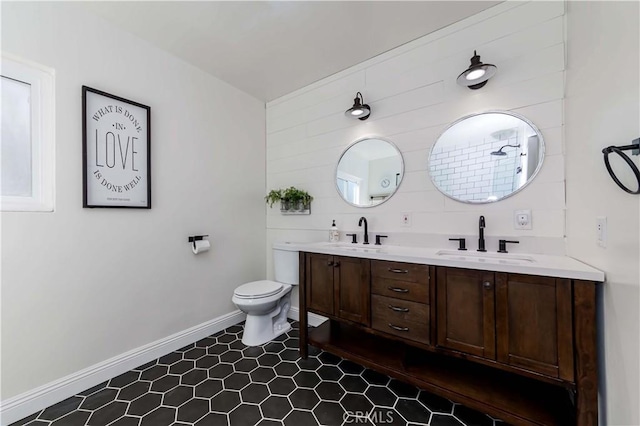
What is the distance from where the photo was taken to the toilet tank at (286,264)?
2.46m

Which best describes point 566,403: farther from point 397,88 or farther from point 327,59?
point 327,59

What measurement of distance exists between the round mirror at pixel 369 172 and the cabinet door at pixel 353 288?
67 cm

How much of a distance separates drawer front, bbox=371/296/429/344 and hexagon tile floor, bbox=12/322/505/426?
409mm

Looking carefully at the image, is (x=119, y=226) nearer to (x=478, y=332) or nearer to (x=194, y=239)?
(x=194, y=239)

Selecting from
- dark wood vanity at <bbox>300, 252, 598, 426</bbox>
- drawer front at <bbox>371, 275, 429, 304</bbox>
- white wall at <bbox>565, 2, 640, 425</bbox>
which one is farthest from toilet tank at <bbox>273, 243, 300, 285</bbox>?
white wall at <bbox>565, 2, 640, 425</bbox>

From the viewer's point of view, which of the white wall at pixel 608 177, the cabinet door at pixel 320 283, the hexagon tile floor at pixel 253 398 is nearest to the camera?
the white wall at pixel 608 177

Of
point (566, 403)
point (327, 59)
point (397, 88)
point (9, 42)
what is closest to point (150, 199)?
point (9, 42)

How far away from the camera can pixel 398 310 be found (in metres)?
1.60

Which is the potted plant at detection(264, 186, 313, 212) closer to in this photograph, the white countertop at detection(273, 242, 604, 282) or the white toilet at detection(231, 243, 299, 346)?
the white toilet at detection(231, 243, 299, 346)

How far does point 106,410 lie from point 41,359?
1.65 feet

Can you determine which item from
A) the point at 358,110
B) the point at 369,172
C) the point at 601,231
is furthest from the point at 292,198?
the point at 601,231

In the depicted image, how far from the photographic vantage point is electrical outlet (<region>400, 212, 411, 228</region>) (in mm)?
2066

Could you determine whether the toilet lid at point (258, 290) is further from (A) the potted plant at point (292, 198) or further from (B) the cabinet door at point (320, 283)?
(A) the potted plant at point (292, 198)

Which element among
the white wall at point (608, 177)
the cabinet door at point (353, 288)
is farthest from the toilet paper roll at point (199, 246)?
the white wall at point (608, 177)
